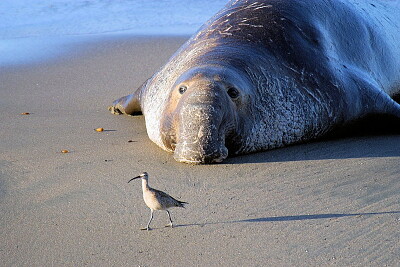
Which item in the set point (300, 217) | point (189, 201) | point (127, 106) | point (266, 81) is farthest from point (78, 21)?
point (300, 217)

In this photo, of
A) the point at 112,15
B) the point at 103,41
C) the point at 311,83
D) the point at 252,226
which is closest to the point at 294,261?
the point at 252,226

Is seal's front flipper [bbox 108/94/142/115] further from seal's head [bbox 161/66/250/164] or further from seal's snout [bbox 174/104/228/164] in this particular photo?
seal's snout [bbox 174/104/228/164]

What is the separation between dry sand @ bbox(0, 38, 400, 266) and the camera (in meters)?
4.13

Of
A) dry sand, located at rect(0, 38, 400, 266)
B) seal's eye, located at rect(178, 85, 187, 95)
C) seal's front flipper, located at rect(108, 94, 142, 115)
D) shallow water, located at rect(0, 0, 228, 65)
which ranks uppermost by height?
seal's eye, located at rect(178, 85, 187, 95)

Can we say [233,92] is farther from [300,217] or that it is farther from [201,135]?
[300,217]

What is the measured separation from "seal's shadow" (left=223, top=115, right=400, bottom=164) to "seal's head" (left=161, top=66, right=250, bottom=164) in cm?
23

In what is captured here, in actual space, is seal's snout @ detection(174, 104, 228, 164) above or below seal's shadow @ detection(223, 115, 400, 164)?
above

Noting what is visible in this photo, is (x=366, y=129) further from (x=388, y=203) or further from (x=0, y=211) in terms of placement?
(x=0, y=211)

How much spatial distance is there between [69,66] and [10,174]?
198 inches

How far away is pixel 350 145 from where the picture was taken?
6.28 metres

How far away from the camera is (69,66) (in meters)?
10.5

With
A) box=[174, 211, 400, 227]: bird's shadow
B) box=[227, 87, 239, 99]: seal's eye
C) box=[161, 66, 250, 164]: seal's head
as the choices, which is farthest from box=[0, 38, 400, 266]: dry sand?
box=[227, 87, 239, 99]: seal's eye

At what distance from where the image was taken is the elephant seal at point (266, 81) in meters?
5.74

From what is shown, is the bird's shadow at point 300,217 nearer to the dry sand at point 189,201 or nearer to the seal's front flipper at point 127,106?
the dry sand at point 189,201
